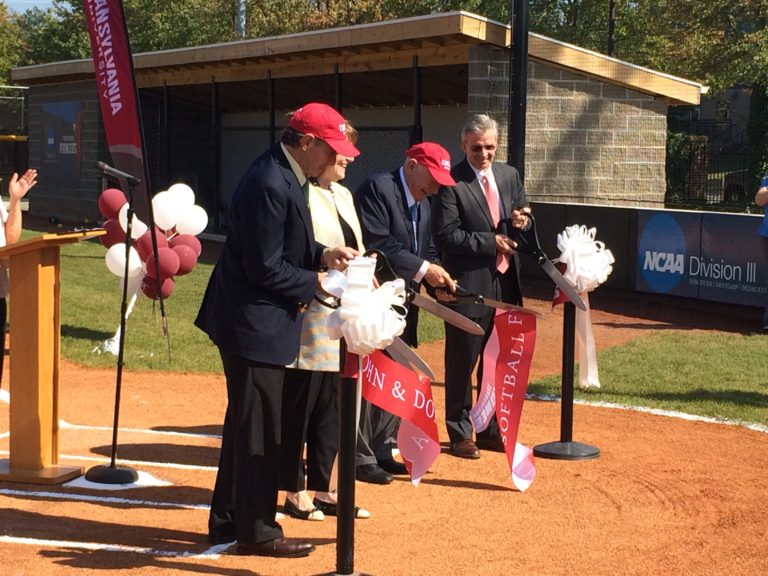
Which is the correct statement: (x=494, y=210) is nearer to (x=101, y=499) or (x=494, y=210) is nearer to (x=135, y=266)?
(x=101, y=499)

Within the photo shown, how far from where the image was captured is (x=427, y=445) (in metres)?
5.40

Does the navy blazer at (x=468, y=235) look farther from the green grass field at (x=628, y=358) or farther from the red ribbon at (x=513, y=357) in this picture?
the green grass field at (x=628, y=358)

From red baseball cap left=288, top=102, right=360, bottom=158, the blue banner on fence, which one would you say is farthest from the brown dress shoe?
the blue banner on fence

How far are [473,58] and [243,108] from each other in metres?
A: 12.8

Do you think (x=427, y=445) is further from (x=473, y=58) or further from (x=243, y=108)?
(x=243, y=108)

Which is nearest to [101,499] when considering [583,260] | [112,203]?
[583,260]

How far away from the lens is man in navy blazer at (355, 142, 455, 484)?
659 cm

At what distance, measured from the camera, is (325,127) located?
5109mm

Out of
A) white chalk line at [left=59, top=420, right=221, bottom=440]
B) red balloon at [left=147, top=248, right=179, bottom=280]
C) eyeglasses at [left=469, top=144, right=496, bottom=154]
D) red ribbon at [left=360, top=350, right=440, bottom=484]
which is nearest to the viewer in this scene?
red ribbon at [left=360, top=350, right=440, bottom=484]

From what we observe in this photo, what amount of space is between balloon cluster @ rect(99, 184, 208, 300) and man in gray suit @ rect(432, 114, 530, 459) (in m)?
4.09

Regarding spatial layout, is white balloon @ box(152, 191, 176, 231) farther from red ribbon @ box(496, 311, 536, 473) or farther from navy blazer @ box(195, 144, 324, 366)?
navy blazer @ box(195, 144, 324, 366)

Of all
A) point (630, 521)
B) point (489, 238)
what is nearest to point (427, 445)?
point (630, 521)

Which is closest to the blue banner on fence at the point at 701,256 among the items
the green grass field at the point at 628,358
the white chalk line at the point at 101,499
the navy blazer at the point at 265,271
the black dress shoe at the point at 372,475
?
the green grass field at the point at 628,358

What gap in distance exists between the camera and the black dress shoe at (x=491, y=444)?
7.62m
